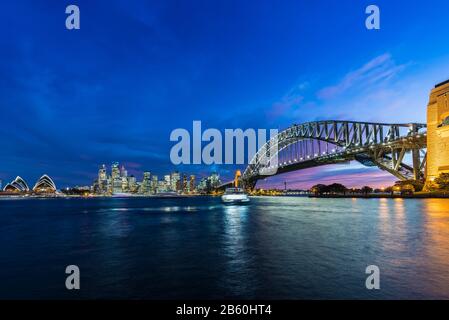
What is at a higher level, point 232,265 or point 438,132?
point 438,132

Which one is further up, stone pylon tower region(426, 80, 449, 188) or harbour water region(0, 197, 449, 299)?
stone pylon tower region(426, 80, 449, 188)

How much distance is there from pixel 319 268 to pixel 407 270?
133 inches

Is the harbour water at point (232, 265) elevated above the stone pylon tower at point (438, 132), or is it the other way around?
the stone pylon tower at point (438, 132)

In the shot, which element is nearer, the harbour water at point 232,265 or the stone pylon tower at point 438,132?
the harbour water at point 232,265

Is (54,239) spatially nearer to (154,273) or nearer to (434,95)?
(154,273)

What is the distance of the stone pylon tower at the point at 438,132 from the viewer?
249 ft

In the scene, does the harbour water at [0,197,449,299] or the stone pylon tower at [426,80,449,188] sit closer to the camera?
the harbour water at [0,197,449,299]

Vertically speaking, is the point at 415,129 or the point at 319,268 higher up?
the point at 415,129

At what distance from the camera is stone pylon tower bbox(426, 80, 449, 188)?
75.9m

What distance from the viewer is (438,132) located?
77875 mm

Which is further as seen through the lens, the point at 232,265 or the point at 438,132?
the point at 438,132
